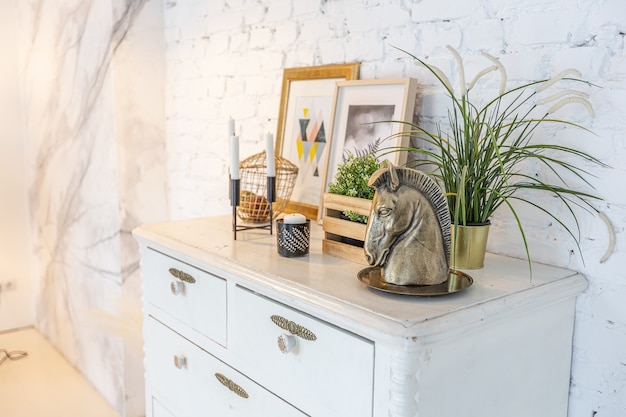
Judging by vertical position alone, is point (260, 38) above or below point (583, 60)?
above

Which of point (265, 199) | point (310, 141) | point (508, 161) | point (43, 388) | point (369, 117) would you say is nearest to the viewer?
point (508, 161)

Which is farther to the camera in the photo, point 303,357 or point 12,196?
point 12,196

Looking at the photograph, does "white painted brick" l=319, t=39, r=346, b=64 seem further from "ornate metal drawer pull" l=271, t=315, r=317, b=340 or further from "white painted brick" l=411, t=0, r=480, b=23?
Result: "ornate metal drawer pull" l=271, t=315, r=317, b=340

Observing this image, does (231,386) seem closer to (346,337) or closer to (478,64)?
(346,337)

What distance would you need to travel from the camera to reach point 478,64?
1398mm

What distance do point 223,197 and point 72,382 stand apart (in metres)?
1.39

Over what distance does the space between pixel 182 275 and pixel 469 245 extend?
2.41 ft

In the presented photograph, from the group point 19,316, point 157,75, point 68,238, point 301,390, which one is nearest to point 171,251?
point 301,390

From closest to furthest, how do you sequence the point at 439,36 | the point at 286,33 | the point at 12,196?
the point at 439,36
the point at 286,33
the point at 12,196

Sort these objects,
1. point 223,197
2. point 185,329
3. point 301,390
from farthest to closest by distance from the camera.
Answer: point 223,197, point 185,329, point 301,390

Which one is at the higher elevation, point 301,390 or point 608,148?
point 608,148

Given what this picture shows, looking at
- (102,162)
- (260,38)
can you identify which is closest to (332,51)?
(260,38)

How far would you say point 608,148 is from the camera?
3.88ft

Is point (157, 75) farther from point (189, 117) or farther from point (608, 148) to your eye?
point (608, 148)
